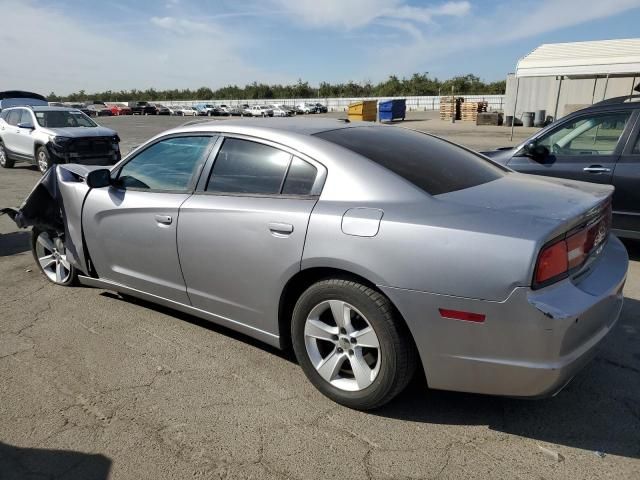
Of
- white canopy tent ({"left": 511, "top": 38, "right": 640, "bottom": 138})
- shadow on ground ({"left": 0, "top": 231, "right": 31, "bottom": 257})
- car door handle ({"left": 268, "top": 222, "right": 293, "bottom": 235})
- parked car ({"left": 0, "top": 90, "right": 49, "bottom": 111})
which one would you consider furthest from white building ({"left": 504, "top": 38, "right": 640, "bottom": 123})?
parked car ({"left": 0, "top": 90, "right": 49, "bottom": 111})

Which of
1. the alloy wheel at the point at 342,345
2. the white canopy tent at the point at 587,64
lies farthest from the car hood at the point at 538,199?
the white canopy tent at the point at 587,64

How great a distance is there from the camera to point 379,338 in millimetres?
2494

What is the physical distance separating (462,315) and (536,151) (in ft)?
12.8

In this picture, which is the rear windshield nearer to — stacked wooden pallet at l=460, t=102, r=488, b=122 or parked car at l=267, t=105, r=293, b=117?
stacked wooden pallet at l=460, t=102, r=488, b=122

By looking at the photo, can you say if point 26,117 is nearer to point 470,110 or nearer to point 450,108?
point 470,110

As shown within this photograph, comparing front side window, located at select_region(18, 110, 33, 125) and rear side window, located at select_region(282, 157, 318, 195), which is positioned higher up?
rear side window, located at select_region(282, 157, 318, 195)

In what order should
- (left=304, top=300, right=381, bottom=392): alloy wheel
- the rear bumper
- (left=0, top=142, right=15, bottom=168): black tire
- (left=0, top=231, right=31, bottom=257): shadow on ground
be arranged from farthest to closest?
(left=0, top=142, right=15, bottom=168): black tire → (left=0, top=231, right=31, bottom=257): shadow on ground → (left=304, top=300, right=381, bottom=392): alloy wheel → the rear bumper

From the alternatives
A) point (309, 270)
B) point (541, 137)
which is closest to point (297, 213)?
point (309, 270)

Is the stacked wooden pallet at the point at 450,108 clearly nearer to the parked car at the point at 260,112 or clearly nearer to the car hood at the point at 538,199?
the parked car at the point at 260,112

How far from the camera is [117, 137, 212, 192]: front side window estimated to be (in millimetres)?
3447

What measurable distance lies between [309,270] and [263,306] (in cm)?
44

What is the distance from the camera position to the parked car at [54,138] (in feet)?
38.1

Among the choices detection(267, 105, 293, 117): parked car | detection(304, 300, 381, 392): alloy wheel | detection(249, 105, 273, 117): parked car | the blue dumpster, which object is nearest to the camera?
detection(304, 300, 381, 392): alloy wheel

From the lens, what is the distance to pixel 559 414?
2676 mm
